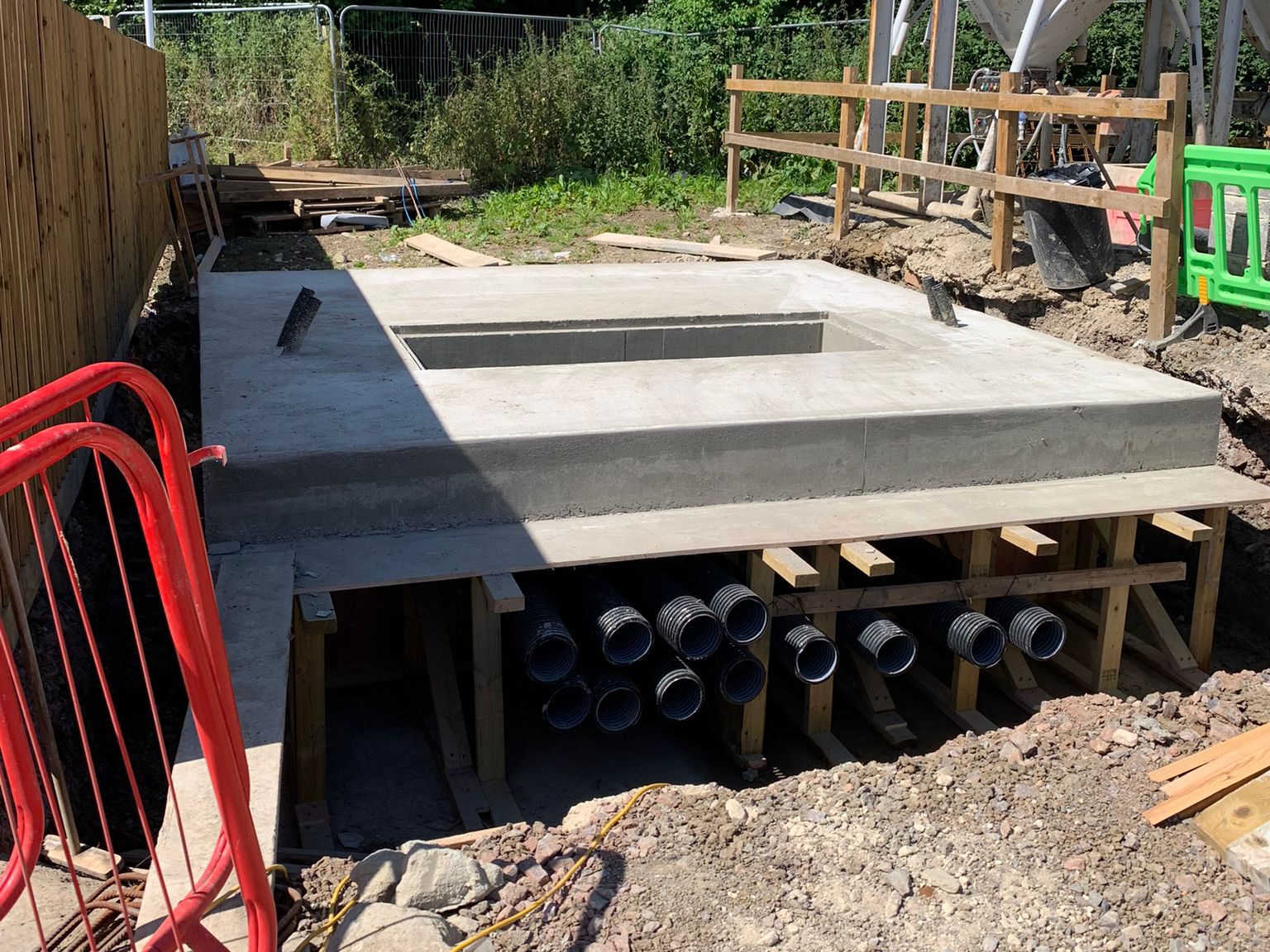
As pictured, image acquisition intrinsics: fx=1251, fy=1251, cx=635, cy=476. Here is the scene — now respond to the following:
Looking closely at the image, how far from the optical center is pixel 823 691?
6.62 meters

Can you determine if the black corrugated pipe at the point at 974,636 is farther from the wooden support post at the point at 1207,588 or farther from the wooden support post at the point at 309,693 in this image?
the wooden support post at the point at 309,693

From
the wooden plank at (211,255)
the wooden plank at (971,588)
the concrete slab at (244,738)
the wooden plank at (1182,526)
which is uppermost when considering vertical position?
the wooden plank at (211,255)

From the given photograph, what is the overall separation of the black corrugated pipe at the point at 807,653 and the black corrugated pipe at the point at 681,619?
0.41 metres

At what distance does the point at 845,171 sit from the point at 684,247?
6.15ft

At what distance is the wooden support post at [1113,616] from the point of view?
6.78 meters

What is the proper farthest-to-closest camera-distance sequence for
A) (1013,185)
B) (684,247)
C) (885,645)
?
1. (684,247)
2. (1013,185)
3. (885,645)

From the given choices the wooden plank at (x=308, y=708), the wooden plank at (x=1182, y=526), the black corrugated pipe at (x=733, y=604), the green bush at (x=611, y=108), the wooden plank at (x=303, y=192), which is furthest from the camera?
the green bush at (x=611, y=108)

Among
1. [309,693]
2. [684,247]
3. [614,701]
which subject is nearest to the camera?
[309,693]

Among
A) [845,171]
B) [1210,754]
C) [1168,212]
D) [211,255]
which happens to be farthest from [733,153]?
[1210,754]

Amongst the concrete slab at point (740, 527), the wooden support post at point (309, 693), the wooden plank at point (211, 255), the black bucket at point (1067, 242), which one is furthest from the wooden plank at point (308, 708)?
the wooden plank at point (211, 255)

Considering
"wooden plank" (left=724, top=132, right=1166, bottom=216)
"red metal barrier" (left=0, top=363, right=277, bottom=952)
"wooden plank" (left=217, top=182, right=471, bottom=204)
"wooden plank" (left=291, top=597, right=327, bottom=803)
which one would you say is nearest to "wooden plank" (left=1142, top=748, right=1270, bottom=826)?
"red metal barrier" (left=0, top=363, right=277, bottom=952)

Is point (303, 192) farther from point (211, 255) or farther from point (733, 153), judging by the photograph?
point (733, 153)

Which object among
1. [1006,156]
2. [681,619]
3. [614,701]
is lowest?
[614,701]

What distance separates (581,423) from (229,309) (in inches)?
147
